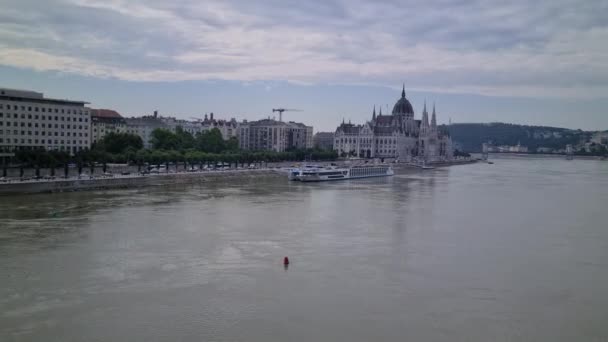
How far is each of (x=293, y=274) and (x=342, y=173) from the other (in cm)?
3665

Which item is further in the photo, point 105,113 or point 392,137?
point 392,137

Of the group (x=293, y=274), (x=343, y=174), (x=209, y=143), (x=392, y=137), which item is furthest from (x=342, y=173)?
(x=392, y=137)

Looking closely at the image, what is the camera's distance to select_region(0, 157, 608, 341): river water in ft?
34.3

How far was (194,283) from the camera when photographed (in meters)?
12.8

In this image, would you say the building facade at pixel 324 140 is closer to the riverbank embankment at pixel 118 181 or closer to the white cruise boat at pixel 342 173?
the white cruise boat at pixel 342 173

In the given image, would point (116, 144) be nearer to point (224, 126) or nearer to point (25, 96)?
point (25, 96)

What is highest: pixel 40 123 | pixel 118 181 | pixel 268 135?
pixel 268 135

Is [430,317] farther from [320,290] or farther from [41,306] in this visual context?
[41,306]

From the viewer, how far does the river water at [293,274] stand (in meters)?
10.5

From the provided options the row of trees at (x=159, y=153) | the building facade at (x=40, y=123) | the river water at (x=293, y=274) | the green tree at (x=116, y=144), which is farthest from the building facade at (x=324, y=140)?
the river water at (x=293, y=274)

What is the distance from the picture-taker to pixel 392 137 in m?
91.5

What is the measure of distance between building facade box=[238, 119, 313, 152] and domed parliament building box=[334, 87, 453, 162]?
8858mm

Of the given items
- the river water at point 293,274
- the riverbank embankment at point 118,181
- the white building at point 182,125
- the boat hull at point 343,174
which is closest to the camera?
the river water at point 293,274

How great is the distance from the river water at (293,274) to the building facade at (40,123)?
17716mm
